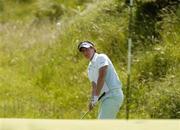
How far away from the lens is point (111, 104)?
897 cm

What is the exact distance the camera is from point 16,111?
1225cm

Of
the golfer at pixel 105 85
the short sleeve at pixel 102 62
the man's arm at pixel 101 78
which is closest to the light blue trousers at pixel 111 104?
the golfer at pixel 105 85

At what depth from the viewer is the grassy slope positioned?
12.0m

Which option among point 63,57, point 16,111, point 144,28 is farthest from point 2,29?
point 16,111

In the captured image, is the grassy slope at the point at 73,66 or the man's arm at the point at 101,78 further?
the grassy slope at the point at 73,66

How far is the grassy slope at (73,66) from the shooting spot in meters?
12.0

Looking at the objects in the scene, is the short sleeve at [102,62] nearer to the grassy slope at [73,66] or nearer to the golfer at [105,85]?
the golfer at [105,85]

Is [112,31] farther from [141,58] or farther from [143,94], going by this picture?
[143,94]

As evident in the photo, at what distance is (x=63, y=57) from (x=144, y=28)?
6.20 feet

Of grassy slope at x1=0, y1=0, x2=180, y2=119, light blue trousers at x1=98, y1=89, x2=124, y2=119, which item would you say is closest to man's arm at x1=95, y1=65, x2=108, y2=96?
light blue trousers at x1=98, y1=89, x2=124, y2=119

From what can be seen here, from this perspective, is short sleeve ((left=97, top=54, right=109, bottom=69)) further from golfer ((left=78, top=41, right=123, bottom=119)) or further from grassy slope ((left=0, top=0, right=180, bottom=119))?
grassy slope ((left=0, top=0, right=180, bottom=119))

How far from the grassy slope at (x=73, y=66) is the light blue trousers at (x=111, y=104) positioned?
2042mm

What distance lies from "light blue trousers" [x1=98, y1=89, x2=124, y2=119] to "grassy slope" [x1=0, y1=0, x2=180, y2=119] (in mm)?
2042
